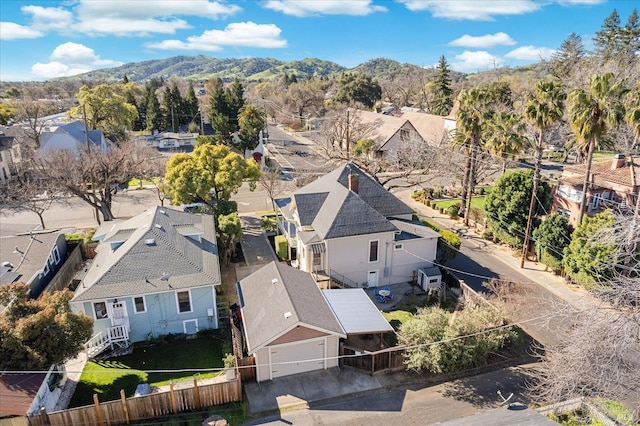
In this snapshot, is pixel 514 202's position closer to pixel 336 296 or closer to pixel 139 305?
pixel 336 296

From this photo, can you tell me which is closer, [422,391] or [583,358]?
[583,358]

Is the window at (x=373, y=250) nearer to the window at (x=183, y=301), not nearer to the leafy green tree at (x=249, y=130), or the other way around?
the window at (x=183, y=301)

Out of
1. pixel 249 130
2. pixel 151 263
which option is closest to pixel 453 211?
pixel 151 263

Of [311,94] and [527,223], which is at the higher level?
[311,94]

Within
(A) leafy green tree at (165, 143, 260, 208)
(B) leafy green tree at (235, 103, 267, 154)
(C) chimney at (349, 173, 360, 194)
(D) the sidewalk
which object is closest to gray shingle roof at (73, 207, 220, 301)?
(A) leafy green tree at (165, 143, 260, 208)

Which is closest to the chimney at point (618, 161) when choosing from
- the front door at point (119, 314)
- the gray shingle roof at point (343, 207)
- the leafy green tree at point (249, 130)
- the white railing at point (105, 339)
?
the gray shingle roof at point (343, 207)

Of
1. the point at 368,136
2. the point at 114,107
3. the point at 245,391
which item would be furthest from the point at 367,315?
the point at 114,107

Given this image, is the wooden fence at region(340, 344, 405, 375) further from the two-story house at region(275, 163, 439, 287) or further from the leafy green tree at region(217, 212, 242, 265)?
the leafy green tree at region(217, 212, 242, 265)

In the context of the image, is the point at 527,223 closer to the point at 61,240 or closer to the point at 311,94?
the point at 61,240
